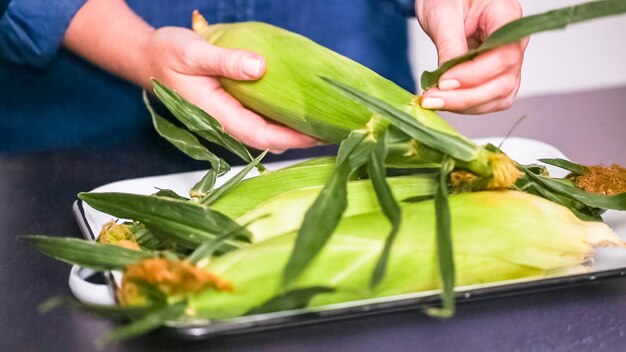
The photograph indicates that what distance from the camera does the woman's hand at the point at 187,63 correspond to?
634 mm

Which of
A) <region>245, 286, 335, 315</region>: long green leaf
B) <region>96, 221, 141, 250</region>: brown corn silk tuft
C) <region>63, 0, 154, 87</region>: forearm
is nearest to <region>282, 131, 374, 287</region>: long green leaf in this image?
<region>245, 286, 335, 315</region>: long green leaf

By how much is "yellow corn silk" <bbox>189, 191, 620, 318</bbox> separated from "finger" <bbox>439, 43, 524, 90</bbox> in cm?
9

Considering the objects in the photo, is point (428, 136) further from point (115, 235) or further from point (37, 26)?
point (37, 26)

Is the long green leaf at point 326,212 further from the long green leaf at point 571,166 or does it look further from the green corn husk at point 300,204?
the long green leaf at point 571,166

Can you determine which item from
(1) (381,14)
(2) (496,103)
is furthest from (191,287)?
(1) (381,14)

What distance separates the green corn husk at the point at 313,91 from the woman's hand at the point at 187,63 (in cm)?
1

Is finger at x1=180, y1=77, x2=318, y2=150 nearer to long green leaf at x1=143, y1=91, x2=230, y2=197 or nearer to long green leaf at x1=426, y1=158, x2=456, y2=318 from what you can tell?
long green leaf at x1=143, y1=91, x2=230, y2=197

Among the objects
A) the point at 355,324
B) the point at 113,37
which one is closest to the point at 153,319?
the point at 355,324

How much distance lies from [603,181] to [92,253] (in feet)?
0.95

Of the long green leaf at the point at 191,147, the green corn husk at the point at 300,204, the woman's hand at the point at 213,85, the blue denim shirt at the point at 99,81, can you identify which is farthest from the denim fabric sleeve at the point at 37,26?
the green corn husk at the point at 300,204

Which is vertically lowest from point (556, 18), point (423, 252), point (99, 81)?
point (99, 81)

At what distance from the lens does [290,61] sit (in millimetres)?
612

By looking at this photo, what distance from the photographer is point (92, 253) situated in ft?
1.46

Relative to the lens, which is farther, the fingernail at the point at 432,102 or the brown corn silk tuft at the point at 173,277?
the fingernail at the point at 432,102
